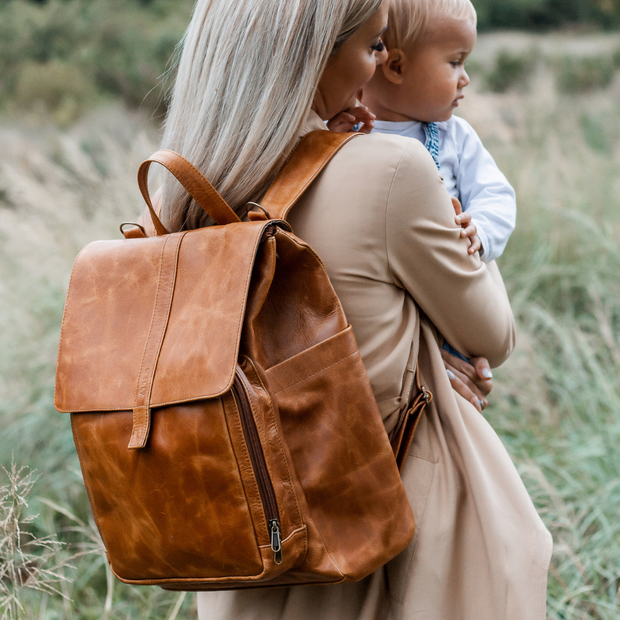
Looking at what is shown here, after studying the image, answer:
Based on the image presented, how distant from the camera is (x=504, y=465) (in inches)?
50.8

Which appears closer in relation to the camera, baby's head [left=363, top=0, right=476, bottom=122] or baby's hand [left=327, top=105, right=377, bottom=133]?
baby's hand [left=327, top=105, right=377, bottom=133]

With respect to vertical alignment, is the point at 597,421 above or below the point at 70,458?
above

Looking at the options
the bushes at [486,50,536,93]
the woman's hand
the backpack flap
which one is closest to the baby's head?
the woman's hand

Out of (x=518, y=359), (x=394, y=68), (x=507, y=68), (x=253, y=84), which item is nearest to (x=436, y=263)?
(x=253, y=84)

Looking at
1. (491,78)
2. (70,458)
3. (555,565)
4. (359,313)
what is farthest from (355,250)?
(491,78)

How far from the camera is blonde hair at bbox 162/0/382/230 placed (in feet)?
3.64

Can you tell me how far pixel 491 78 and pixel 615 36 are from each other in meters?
5.96

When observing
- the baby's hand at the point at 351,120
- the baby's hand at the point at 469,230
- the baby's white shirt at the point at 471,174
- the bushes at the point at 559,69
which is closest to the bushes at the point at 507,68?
the bushes at the point at 559,69

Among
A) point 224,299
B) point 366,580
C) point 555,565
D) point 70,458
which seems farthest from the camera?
point 70,458

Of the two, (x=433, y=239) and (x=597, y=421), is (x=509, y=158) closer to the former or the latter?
(x=597, y=421)

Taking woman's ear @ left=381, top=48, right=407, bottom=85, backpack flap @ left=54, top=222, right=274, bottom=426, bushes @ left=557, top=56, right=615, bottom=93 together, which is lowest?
bushes @ left=557, top=56, right=615, bottom=93

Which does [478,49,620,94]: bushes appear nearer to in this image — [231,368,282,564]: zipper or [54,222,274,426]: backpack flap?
[54,222,274,426]: backpack flap

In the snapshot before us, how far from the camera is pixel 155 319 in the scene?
3.39ft

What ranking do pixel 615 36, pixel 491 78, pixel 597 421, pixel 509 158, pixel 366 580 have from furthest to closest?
pixel 615 36
pixel 491 78
pixel 509 158
pixel 597 421
pixel 366 580
